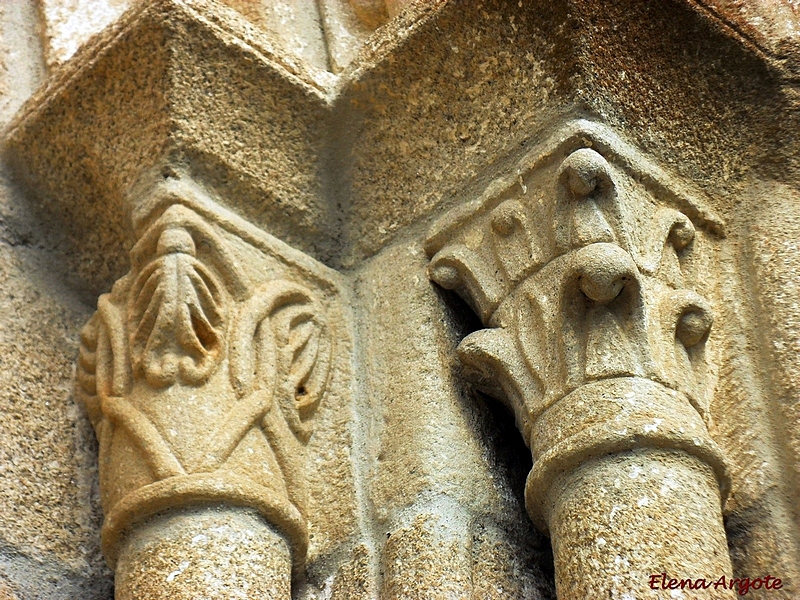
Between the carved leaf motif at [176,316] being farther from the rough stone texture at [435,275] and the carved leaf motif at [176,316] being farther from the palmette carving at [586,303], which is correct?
the palmette carving at [586,303]

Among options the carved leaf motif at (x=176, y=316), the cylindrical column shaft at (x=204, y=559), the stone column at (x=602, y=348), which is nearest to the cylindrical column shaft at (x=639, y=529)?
the stone column at (x=602, y=348)

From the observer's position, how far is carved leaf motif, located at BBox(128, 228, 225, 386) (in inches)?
62.9

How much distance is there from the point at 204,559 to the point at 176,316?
372mm

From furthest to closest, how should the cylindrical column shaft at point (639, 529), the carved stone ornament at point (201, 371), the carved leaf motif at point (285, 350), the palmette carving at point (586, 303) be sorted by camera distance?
1. the carved leaf motif at point (285, 350)
2. the carved stone ornament at point (201, 371)
3. the palmette carving at point (586, 303)
4. the cylindrical column shaft at point (639, 529)

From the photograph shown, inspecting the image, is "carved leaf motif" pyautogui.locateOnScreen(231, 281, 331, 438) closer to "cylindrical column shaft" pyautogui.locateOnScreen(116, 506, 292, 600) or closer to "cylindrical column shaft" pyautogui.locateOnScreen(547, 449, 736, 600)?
"cylindrical column shaft" pyautogui.locateOnScreen(116, 506, 292, 600)

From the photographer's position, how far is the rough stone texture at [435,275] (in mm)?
1446

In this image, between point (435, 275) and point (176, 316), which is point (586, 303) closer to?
point (435, 275)

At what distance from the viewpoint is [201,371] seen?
62.7 inches

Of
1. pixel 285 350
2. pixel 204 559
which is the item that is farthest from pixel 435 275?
pixel 204 559

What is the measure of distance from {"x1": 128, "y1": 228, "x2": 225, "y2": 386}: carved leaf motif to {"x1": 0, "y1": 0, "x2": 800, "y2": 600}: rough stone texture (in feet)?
0.04

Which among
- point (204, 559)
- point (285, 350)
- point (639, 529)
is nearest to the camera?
point (639, 529)

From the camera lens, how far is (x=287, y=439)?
1645mm

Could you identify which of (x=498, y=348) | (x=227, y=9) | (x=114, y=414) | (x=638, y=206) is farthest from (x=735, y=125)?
(x=114, y=414)

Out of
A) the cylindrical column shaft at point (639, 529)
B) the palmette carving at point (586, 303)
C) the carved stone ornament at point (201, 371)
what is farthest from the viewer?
the carved stone ornament at point (201, 371)
